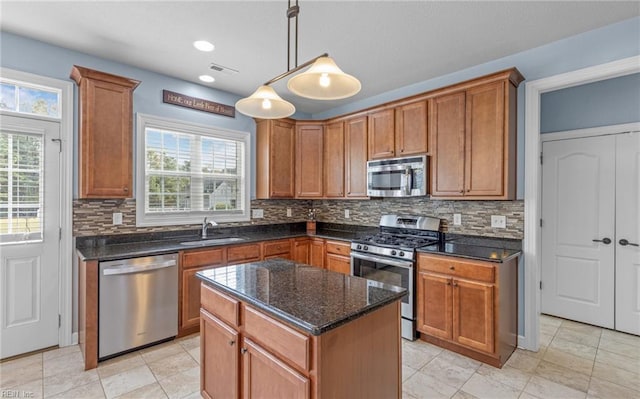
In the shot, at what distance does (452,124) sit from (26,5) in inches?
142

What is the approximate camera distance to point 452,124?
3186 millimetres

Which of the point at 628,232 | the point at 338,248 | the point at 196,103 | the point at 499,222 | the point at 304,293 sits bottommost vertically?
the point at 338,248

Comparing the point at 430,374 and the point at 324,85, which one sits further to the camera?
the point at 430,374

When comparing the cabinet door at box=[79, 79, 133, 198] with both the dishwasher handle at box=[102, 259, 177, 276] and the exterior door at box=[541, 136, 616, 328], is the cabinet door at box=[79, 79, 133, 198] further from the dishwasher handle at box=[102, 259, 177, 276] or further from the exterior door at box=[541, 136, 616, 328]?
the exterior door at box=[541, 136, 616, 328]

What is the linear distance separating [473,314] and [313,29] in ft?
8.97

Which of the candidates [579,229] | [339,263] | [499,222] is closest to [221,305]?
[339,263]

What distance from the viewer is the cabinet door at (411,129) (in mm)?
3420

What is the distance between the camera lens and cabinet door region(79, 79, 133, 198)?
2824mm

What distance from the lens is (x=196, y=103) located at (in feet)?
12.5

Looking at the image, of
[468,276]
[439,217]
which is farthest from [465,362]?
[439,217]

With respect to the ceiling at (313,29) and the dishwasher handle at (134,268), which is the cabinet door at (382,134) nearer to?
the ceiling at (313,29)

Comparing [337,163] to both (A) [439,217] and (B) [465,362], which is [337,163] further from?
(B) [465,362]

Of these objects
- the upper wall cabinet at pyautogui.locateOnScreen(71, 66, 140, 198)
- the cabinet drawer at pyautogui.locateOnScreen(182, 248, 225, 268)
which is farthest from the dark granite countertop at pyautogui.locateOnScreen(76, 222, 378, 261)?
the upper wall cabinet at pyautogui.locateOnScreen(71, 66, 140, 198)

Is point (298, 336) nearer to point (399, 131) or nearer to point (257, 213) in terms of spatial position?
point (399, 131)
